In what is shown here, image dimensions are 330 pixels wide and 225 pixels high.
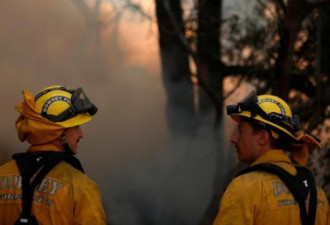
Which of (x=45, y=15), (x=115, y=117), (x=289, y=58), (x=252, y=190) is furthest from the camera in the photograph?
(x=115, y=117)

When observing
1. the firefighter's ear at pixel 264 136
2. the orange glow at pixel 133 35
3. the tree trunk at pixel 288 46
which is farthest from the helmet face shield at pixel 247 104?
the orange glow at pixel 133 35

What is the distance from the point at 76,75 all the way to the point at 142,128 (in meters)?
1.47

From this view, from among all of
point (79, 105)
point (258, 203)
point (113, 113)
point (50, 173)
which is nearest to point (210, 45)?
point (113, 113)

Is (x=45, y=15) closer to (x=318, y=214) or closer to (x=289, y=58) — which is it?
(x=289, y=58)

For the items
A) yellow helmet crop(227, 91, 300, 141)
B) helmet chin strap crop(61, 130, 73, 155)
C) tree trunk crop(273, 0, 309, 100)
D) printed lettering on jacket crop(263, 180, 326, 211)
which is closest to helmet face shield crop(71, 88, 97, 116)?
helmet chin strap crop(61, 130, 73, 155)

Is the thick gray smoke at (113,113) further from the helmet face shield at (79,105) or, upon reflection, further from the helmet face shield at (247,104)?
the helmet face shield at (247,104)

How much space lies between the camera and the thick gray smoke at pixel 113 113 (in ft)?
26.0

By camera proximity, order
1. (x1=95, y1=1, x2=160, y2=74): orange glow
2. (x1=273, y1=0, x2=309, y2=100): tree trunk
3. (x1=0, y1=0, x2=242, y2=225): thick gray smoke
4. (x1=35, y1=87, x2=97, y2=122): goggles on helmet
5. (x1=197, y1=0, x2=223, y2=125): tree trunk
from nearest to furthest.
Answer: (x1=35, y1=87, x2=97, y2=122): goggles on helmet → (x1=273, y1=0, x2=309, y2=100): tree trunk → (x1=0, y1=0, x2=242, y2=225): thick gray smoke → (x1=95, y1=1, x2=160, y2=74): orange glow → (x1=197, y1=0, x2=223, y2=125): tree trunk

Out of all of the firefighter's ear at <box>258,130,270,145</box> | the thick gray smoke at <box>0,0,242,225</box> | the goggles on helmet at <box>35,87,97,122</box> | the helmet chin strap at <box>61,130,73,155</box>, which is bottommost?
the thick gray smoke at <box>0,0,242,225</box>

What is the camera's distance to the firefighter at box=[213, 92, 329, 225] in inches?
118

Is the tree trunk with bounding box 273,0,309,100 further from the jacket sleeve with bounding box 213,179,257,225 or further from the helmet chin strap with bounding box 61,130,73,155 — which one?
the jacket sleeve with bounding box 213,179,257,225

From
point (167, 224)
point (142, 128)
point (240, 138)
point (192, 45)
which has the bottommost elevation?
point (167, 224)

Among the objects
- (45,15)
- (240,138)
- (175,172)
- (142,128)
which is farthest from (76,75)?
(240,138)

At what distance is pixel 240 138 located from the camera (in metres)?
3.27
